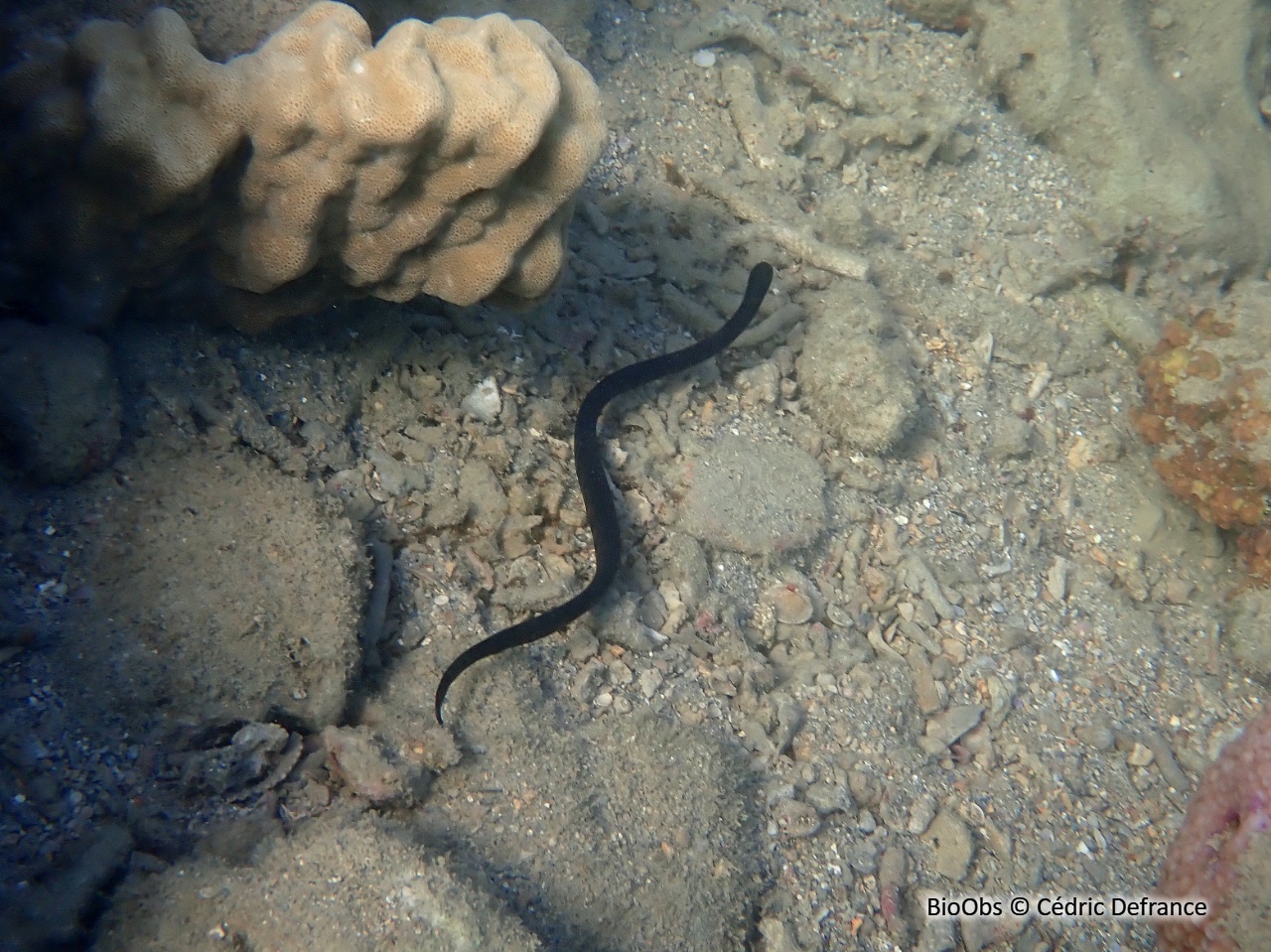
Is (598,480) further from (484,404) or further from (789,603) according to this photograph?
(789,603)

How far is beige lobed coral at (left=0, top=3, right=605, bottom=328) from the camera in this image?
260cm

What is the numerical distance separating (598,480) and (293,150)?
6.43 ft

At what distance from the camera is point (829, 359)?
4.91 meters

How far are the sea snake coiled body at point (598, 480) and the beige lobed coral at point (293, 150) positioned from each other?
3.57 feet

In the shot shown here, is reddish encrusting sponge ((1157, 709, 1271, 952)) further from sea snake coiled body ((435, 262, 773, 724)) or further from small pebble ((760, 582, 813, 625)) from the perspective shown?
sea snake coiled body ((435, 262, 773, 724))

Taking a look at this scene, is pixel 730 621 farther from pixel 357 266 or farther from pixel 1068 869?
pixel 357 266

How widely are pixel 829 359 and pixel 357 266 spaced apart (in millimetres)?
3011

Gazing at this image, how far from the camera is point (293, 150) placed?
2.77 meters

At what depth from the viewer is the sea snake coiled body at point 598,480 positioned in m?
3.20

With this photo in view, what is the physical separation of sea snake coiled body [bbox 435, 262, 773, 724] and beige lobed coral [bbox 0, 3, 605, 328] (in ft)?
3.57

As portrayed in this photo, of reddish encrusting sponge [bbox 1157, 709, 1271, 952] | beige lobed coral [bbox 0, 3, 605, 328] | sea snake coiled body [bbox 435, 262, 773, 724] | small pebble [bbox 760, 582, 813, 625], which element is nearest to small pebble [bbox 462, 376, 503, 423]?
sea snake coiled body [bbox 435, 262, 773, 724]

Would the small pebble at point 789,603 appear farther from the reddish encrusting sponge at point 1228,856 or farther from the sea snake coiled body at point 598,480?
the reddish encrusting sponge at point 1228,856

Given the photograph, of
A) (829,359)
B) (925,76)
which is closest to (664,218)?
(829,359)

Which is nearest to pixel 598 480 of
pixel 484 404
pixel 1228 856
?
pixel 484 404
